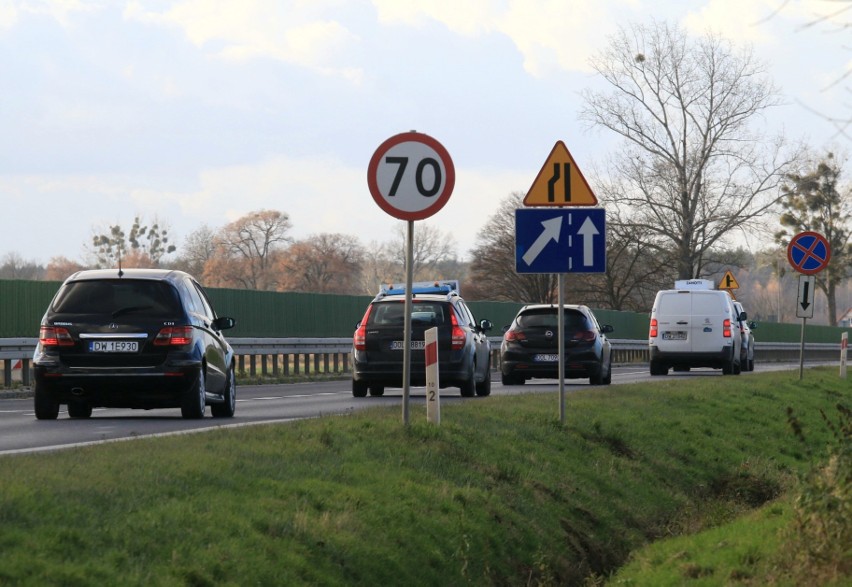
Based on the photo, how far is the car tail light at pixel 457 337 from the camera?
904 inches

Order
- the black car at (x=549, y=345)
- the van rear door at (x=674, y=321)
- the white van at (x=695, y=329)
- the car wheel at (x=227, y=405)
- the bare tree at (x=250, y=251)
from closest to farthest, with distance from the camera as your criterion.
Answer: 1. the car wheel at (x=227, y=405)
2. the black car at (x=549, y=345)
3. the white van at (x=695, y=329)
4. the van rear door at (x=674, y=321)
5. the bare tree at (x=250, y=251)

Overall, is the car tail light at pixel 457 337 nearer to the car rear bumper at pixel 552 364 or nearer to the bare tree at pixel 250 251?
the car rear bumper at pixel 552 364

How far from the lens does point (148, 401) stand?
648 inches

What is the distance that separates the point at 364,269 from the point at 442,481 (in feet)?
437

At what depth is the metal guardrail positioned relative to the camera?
1017 inches

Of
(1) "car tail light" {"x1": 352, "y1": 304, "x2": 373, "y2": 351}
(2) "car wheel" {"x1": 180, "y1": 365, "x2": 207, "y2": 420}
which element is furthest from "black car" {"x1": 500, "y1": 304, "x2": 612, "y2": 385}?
(2) "car wheel" {"x1": 180, "y1": 365, "x2": 207, "y2": 420}

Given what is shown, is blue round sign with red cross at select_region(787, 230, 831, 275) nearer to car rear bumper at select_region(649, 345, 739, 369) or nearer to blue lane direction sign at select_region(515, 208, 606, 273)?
car rear bumper at select_region(649, 345, 739, 369)

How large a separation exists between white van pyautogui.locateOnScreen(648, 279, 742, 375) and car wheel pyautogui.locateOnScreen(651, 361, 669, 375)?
0.35m

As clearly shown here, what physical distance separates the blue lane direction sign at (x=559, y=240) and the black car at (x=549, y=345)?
14.5m

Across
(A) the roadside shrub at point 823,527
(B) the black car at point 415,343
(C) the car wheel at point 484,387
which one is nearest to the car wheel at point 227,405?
(B) the black car at point 415,343

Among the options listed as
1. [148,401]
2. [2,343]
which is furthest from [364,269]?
[148,401]

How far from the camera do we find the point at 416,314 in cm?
2334

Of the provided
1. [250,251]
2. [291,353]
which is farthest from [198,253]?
[291,353]

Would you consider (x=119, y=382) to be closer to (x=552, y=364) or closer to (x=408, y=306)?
(x=408, y=306)
